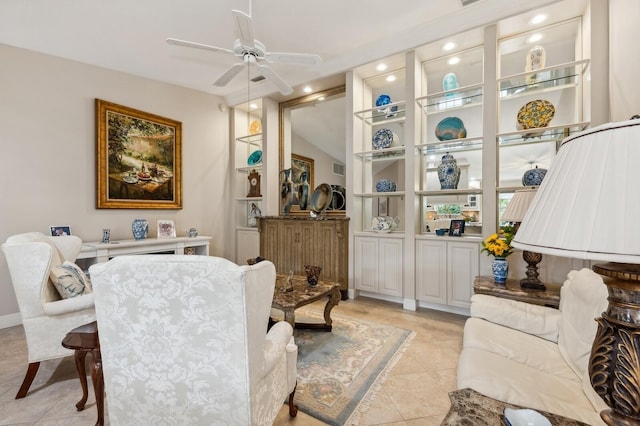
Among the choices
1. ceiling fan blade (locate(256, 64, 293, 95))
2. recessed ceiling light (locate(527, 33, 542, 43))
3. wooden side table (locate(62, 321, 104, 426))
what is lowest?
wooden side table (locate(62, 321, 104, 426))

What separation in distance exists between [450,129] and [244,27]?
2.47m

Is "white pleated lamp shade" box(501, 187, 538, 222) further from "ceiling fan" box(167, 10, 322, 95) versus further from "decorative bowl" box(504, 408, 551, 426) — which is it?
"ceiling fan" box(167, 10, 322, 95)

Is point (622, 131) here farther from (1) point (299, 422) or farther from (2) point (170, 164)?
(2) point (170, 164)

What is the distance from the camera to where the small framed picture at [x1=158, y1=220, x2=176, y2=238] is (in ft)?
14.1

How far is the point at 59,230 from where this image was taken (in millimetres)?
3377

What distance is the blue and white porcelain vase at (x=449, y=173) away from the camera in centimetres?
332

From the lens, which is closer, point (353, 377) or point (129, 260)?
point (129, 260)

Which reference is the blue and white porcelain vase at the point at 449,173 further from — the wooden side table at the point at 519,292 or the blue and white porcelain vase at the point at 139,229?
the blue and white porcelain vase at the point at 139,229

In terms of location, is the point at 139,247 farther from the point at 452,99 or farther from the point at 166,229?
the point at 452,99

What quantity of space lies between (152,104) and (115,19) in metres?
1.41

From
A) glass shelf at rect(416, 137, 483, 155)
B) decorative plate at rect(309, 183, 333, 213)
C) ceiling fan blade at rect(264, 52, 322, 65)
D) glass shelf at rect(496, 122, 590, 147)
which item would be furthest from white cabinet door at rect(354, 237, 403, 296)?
ceiling fan blade at rect(264, 52, 322, 65)

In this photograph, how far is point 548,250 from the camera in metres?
0.60

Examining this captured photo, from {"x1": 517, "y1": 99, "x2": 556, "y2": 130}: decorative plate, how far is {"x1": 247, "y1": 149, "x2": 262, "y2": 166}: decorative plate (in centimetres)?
381

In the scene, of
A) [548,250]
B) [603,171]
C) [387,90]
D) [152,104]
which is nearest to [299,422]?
[548,250]
